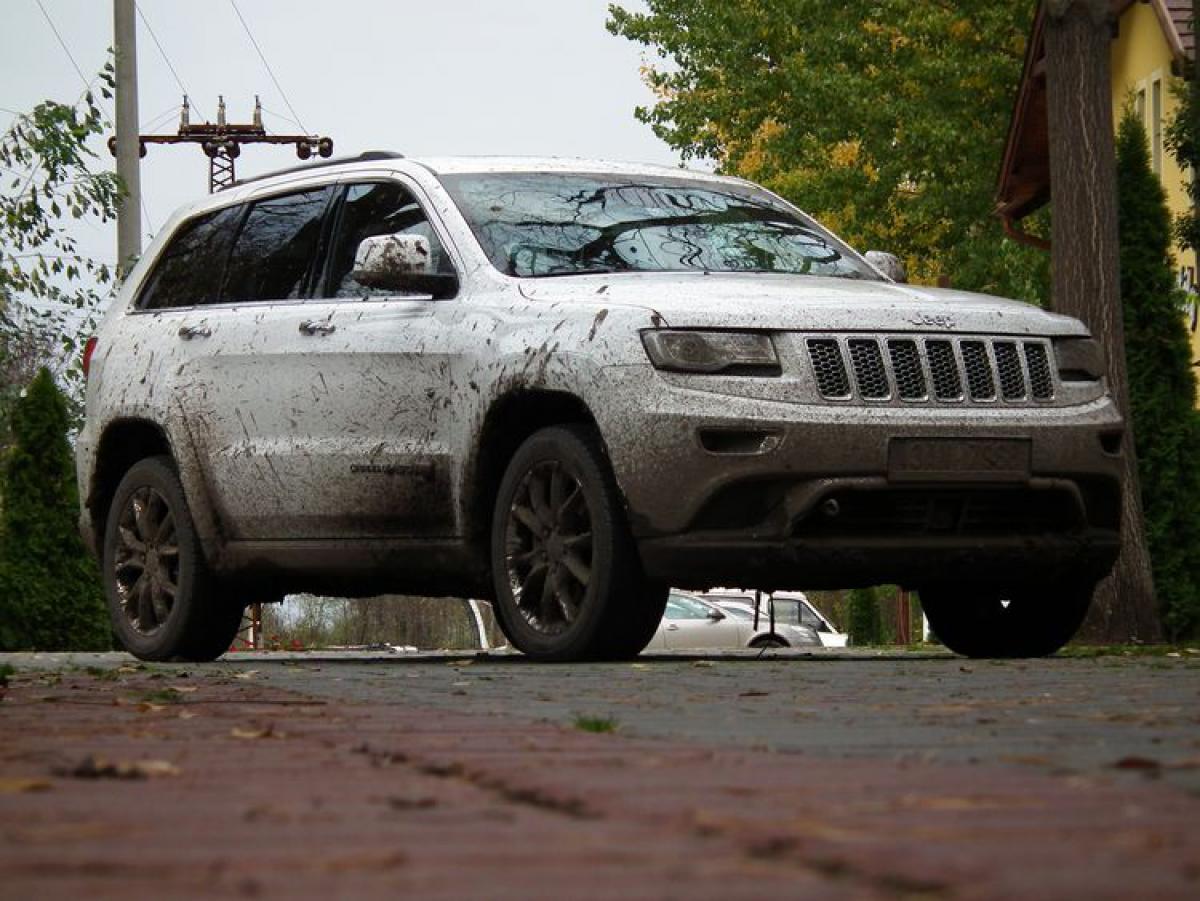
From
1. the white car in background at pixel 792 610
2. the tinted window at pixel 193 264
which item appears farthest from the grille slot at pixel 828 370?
the white car in background at pixel 792 610

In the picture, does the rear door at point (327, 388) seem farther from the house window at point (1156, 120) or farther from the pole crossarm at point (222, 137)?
the pole crossarm at point (222, 137)

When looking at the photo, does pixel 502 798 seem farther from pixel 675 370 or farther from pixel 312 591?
pixel 312 591

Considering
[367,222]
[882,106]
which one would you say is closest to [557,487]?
[367,222]

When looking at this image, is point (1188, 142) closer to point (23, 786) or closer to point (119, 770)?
point (119, 770)

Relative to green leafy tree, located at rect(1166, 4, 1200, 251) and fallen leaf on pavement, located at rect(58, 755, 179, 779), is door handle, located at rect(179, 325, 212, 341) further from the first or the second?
green leafy tree, located at rect(1166, 4, 1200, 251)

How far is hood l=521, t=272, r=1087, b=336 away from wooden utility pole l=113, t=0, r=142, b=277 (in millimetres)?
15040

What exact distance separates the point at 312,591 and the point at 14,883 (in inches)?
319

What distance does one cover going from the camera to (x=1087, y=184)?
1504cm

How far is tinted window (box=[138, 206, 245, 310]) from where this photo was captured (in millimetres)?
11766

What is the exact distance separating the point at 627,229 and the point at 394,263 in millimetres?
935

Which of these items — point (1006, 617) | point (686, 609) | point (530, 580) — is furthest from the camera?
point (686, 609)

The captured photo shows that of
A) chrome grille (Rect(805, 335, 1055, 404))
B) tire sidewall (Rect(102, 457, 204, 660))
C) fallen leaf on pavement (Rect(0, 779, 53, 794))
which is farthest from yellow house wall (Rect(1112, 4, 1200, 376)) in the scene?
fallen leaf on pavement (Rect(0, 779, 53, 794))

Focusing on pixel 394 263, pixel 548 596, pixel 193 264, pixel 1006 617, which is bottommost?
pixel 1006 617

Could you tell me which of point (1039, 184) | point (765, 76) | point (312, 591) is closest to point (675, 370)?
point (312, 591)
